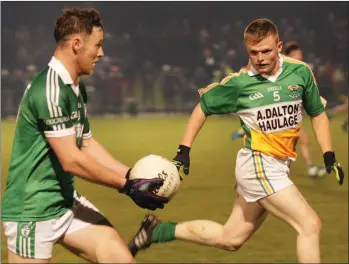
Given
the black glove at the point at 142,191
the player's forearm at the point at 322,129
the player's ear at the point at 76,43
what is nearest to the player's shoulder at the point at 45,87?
the player's ear at the point at 76,43

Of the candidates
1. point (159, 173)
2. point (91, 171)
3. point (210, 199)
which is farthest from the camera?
point (210, 199)

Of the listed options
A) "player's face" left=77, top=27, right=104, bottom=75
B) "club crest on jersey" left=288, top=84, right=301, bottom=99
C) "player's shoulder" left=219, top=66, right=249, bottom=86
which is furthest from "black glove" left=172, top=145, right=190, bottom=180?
"player's face" left=77, top=27, right=104, bottom=75

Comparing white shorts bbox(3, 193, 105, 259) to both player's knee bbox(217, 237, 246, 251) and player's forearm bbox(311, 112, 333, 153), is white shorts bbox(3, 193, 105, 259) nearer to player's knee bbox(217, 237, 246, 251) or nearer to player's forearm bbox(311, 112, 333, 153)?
player's knee bbox(217, 237, 246, 251)

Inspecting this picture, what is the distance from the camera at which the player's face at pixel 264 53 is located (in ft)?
17.8

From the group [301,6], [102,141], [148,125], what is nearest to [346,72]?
[301,6]

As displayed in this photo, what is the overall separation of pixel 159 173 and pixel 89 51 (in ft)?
2.76

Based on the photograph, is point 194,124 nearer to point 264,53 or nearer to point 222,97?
point 222,97

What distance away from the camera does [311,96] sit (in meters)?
5.68

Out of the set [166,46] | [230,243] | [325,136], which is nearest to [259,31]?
[325,136]

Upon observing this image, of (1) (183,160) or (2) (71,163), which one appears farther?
(1) (183,160)

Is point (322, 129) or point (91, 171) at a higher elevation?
point (91, 171)

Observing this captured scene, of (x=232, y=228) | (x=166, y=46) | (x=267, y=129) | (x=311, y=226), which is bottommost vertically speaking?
(x=166, y=46)

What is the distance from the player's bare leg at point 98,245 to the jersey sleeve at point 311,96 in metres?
1.84

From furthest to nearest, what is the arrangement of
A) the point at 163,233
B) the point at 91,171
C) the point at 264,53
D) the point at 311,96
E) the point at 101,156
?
the point at 163,233
the point at 311,96
the point at 264,53
the point at 101,156
the point at 91,171
